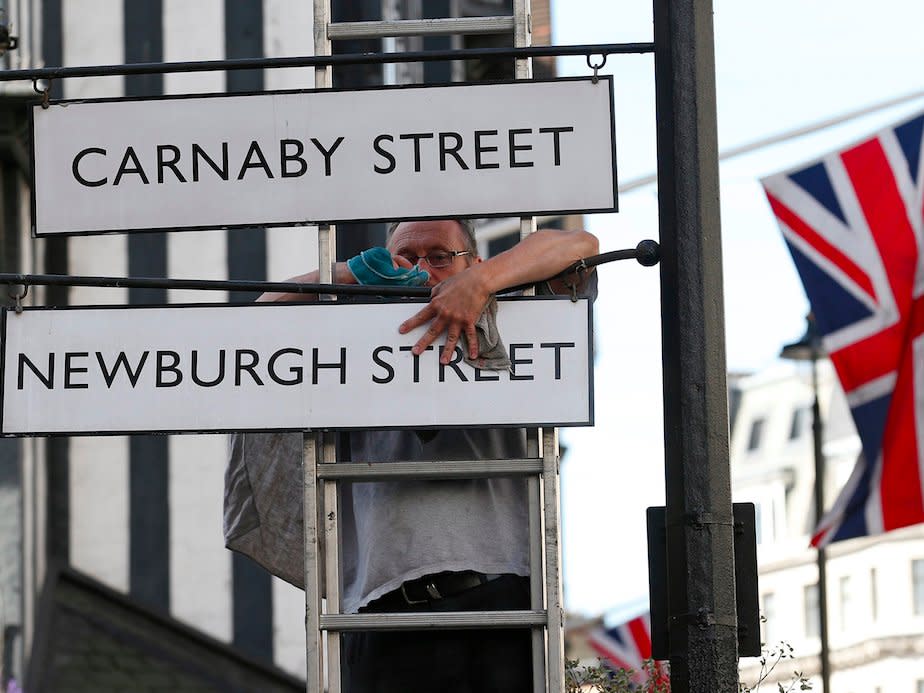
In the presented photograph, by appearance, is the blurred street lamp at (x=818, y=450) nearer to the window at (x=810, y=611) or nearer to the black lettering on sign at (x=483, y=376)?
the black lettering on sign at (x=483, y=376)

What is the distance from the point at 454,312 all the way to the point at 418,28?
897mm

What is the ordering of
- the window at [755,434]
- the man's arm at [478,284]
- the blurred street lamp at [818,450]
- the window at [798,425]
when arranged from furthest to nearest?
the window at [755,434] < the window at [798,425] < the blurred street lamp at [818,450] < the man's arm at [478,284]

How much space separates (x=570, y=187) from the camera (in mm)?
5137

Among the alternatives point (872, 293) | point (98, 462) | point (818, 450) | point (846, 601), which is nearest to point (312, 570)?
point (872, 293)

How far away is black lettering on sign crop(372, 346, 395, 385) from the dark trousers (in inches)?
24.0

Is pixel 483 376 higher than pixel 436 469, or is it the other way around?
pixel 483 376

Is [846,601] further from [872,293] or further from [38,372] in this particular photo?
[38,372]

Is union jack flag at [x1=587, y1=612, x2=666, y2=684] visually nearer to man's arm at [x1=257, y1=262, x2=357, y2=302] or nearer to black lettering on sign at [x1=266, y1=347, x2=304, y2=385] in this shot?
man's arm at [x1=257, y1=262, x2=357, y2=302]

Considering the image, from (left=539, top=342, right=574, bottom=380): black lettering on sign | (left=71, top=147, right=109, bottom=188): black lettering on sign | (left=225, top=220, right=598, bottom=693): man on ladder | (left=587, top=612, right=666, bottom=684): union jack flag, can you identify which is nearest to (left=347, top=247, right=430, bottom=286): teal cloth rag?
(left=225, top=220, right=598, bottom=693): man on ladder

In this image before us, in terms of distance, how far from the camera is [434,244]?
5391 millimetres

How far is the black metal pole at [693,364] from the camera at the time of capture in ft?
15.2

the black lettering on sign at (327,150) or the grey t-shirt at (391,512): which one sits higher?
the black lettering on sign at (327,150)

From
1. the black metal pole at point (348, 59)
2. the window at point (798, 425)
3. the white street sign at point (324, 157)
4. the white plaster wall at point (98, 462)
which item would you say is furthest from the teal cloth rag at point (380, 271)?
the window at point (798, 425)

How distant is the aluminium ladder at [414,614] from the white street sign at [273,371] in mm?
131
